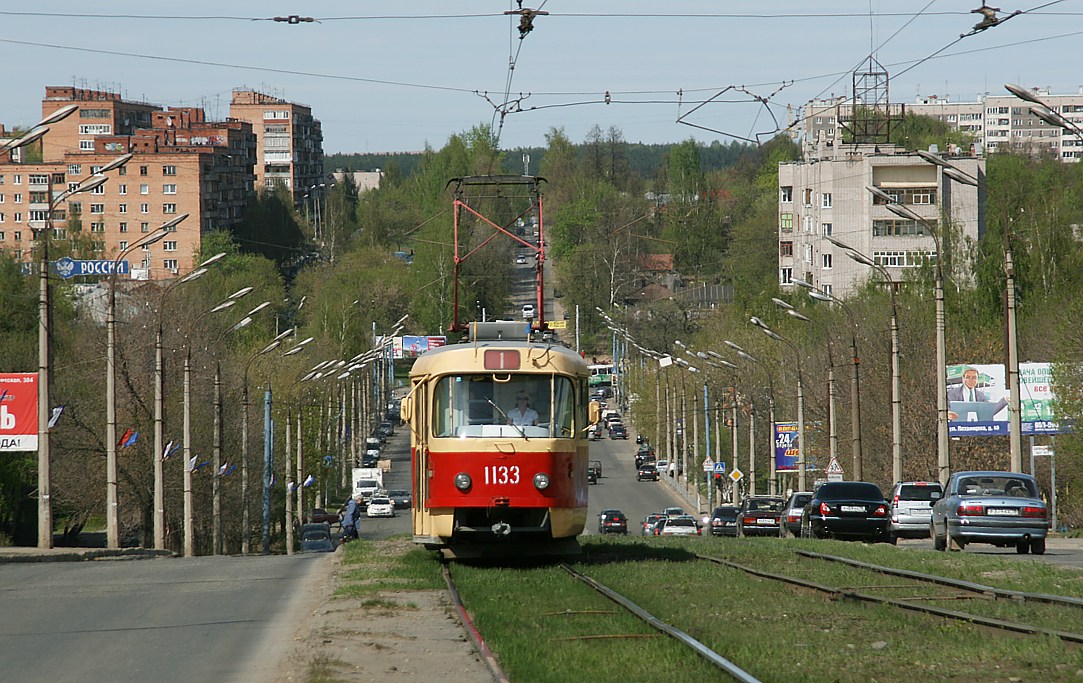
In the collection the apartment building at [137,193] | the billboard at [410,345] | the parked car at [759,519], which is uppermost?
the apartment building at [137,193]

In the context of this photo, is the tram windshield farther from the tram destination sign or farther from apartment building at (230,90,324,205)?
apartment building at (230,90,324,205)

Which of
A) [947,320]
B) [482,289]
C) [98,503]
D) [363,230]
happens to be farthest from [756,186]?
Answer: [98,503]

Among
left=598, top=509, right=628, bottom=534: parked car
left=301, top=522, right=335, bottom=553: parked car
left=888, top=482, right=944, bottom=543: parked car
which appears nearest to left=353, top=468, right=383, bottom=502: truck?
left=598, top=509, right=628, bottom=534: parked car

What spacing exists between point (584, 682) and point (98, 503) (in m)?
45.6

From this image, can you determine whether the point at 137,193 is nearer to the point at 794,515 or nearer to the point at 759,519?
the point at 759,519

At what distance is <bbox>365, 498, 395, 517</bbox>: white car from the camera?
239 ft

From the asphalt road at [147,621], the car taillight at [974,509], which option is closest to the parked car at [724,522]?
the car taillight at [974,509]

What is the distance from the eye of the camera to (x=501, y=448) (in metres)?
18.6

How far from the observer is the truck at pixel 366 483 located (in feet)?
253

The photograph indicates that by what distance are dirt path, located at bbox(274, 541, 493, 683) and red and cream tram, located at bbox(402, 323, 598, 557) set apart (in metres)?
2.61

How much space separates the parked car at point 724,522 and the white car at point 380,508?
1144 inches

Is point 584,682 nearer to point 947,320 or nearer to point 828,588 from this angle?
point 828,588

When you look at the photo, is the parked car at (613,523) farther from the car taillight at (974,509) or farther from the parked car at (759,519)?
the car taillight at (974,509)

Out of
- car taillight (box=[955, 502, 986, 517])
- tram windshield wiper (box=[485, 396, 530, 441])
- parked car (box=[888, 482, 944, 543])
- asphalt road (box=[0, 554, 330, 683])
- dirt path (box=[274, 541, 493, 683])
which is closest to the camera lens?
dirt path (box=[274, 541, 493, 683])
